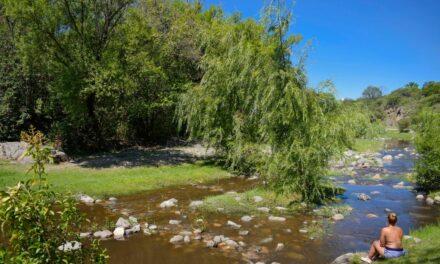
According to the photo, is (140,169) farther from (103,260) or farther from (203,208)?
(103,260)

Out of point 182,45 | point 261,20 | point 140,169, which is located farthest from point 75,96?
point 261,20

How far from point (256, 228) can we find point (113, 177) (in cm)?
1083

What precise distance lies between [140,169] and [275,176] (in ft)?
34.1

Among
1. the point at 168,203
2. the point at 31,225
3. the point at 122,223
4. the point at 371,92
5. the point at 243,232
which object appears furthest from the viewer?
the point at 371,92

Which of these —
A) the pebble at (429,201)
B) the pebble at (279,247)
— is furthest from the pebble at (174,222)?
the pebble at (429,201)

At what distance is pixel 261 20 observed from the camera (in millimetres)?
17703

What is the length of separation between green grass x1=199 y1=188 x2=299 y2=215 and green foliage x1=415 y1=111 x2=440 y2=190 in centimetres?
808

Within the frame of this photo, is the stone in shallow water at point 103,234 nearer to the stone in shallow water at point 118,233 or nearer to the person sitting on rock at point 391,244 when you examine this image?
the stone in shallow water at point 118,233

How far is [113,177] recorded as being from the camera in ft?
75.2

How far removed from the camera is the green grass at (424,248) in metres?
10.3

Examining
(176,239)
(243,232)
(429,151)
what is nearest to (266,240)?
(243,232)

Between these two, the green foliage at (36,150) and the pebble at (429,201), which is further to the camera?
the pebble at (429,201)

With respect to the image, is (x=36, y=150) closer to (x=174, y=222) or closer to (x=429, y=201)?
(x=174, y=222)

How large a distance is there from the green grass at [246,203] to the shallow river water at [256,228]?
0.81 metres
